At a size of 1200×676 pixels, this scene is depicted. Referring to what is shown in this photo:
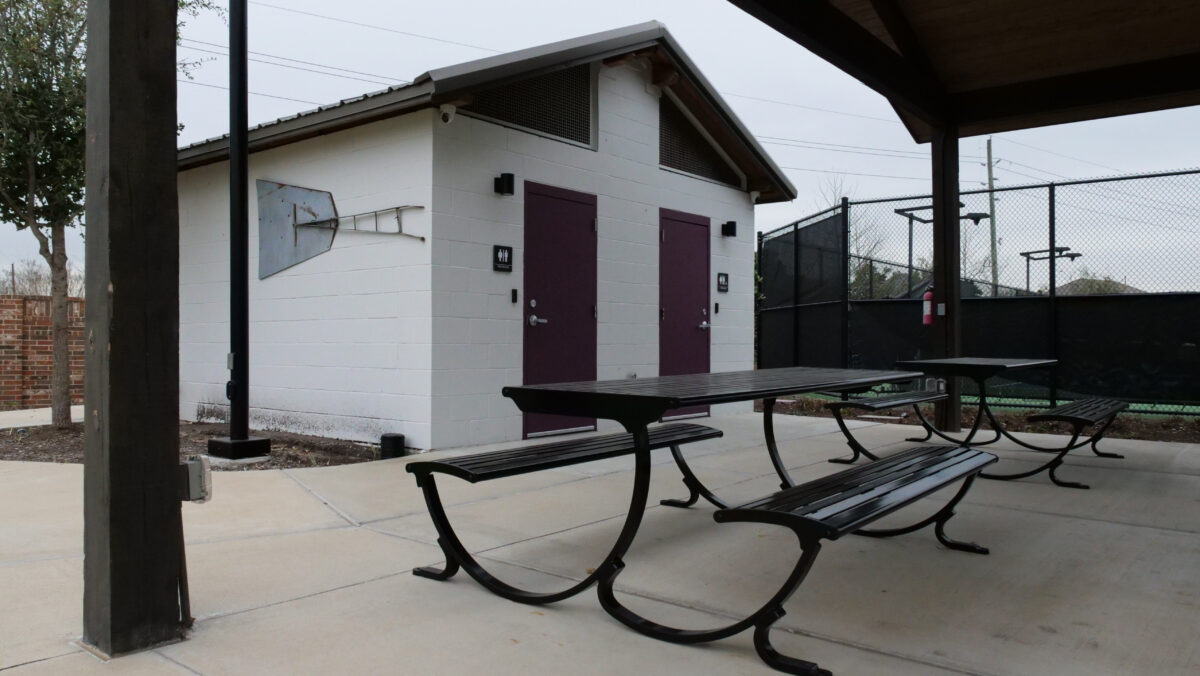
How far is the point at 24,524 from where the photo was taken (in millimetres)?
3842

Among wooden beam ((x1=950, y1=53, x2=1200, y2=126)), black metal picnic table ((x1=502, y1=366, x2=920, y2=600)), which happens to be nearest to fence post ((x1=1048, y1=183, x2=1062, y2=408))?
wooden beam ((x1=950, y1=53, x2=1200, y2=126))

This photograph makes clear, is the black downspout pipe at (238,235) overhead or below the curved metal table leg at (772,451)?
overhead

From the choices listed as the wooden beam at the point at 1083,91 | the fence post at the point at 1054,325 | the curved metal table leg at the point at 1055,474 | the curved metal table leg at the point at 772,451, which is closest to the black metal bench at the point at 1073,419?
the curved metal table leg at the point at 1055,474

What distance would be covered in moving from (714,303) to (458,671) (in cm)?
744

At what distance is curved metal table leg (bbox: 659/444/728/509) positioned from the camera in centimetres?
410

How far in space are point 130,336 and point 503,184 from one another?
15.1 ft

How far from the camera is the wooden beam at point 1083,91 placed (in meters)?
6.39

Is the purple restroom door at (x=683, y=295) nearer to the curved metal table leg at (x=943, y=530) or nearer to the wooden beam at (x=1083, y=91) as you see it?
the wooden beam at (x=1083, y=91)

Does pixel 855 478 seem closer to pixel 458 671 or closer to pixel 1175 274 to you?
pixel 458 671

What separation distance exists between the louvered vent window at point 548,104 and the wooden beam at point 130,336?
169 inches

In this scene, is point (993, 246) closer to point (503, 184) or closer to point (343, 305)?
point (503, 184)

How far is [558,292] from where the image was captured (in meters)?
7.31

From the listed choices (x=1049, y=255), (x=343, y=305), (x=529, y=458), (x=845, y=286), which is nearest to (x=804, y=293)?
(x=845, y=286)

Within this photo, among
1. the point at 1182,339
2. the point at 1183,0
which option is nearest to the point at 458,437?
the point at 1183,0
